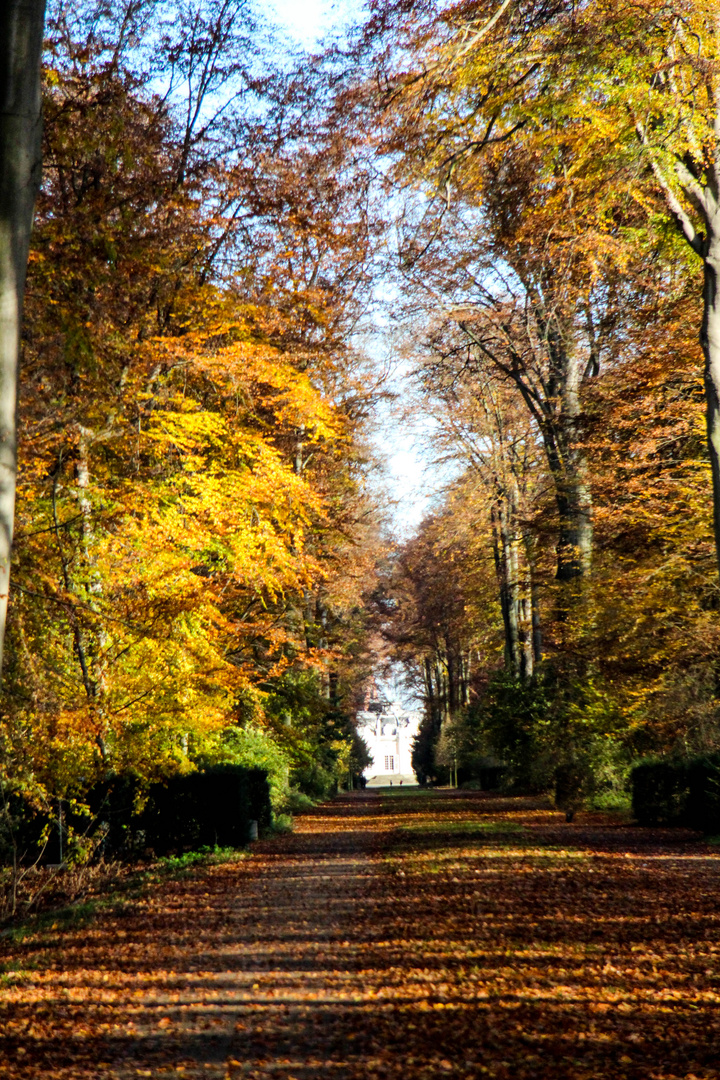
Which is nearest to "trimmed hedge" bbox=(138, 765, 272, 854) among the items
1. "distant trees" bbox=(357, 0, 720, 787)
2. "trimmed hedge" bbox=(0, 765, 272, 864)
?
"trimmed hedge" bbox=(0, 765, 272, 864)

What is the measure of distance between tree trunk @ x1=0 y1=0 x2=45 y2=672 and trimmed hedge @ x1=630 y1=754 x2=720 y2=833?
39.2 ft

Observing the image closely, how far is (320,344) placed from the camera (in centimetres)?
1861

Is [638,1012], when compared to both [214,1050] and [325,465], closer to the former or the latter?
[214,1050]

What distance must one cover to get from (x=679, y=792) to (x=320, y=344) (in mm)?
10523

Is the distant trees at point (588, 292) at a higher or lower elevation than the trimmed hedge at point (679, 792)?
higher

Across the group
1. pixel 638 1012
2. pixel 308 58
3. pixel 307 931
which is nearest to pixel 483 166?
pixel 308 58

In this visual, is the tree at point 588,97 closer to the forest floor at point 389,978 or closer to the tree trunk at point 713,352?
the tree trunk at point 713,352

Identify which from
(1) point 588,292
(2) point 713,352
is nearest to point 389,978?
(2) point 713,352

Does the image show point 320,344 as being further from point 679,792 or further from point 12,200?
point 12,200

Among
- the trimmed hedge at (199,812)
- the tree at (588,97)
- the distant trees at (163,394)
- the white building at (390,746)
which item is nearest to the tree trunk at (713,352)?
the tree at (588,97)

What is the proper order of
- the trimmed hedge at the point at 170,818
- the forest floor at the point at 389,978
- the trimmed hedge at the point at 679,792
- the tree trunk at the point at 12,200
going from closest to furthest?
the forest floor at the point at 389,978 → the tree trunk at the point at 12,200 → the trimmed hedge at the point at 170,818 → the trimmed hedge at the point at 679,792

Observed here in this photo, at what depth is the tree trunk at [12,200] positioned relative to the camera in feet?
17.1

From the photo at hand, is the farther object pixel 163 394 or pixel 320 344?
pixel 320 344

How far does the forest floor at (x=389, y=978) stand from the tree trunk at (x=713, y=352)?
4041 mm
